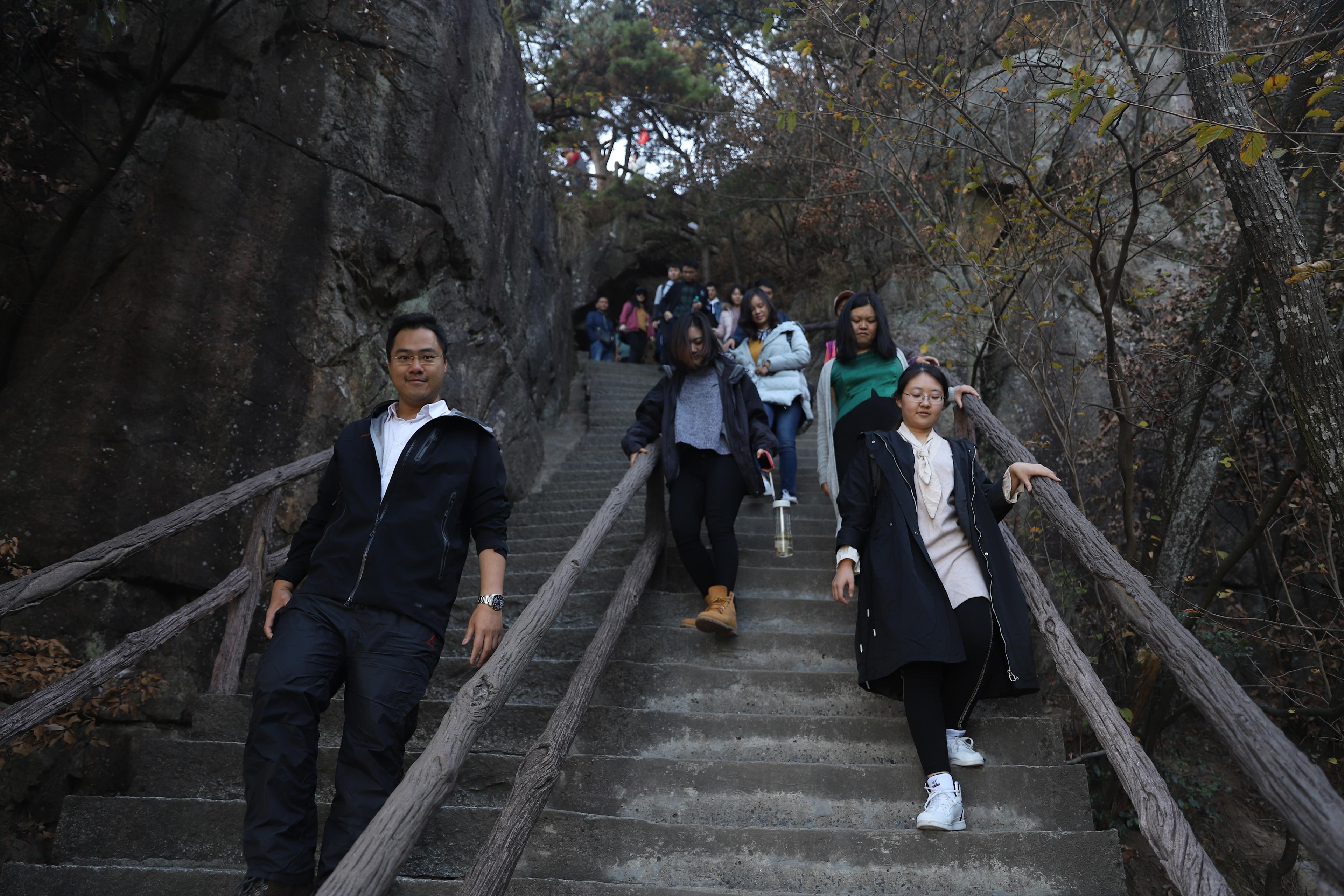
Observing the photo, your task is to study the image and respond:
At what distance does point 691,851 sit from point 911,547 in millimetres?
1377

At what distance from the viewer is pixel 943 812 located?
9.95 feet

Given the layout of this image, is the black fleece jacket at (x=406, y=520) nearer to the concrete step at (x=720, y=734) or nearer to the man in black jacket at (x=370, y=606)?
the man in black jacket at (x=370, y=606)

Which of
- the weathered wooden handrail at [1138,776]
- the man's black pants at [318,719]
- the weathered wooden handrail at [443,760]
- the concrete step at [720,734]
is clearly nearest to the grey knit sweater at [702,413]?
the weathered wooden handrail at [443,760]

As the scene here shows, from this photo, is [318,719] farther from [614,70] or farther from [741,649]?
[614,70]

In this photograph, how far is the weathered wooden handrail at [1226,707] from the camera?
6.18 ft

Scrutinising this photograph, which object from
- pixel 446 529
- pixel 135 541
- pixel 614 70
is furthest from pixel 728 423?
pixel 614 70

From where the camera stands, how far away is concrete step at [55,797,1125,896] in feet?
9.60

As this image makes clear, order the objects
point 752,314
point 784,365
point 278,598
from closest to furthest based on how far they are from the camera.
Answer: point 278,598 < point 784,365 < point 752,314

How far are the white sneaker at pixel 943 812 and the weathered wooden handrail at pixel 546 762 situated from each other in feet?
4.26

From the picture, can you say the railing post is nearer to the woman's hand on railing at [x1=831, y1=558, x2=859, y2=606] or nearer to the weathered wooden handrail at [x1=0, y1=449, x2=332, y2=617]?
the weathered wooden handrail at [x1=0, y1=449, x2=332, y2=617]

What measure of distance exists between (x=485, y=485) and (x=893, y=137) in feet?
15.7

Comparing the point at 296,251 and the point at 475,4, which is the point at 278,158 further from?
the point at 475,4

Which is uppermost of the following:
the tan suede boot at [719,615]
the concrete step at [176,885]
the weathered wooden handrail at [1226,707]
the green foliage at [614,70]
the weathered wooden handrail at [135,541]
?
the green foliage at [614,70]

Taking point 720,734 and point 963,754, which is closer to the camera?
point 963,754
